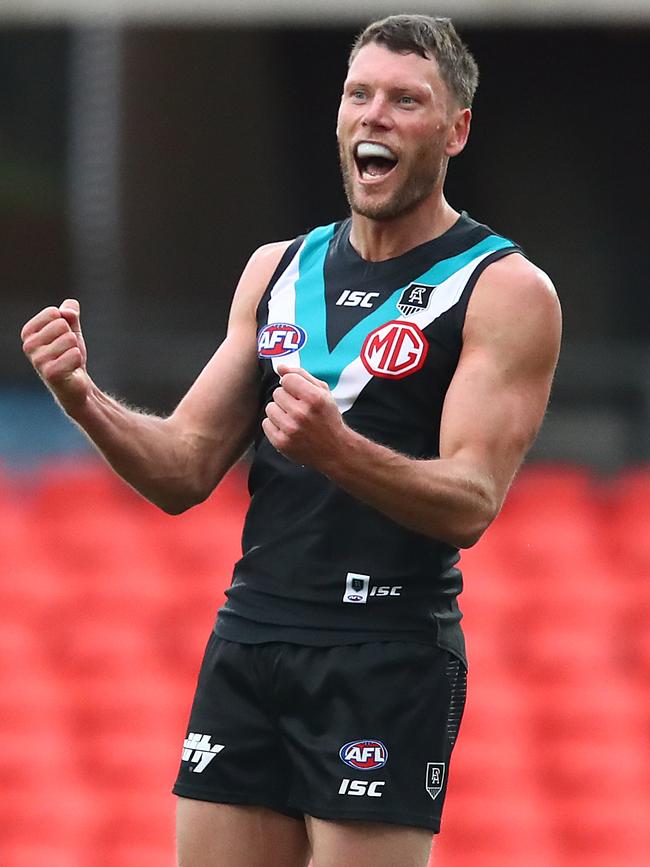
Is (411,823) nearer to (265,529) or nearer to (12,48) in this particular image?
(265,529)

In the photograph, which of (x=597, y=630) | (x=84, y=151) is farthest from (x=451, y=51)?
(x=84, y=151)

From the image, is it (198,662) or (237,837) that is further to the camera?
(198,662)

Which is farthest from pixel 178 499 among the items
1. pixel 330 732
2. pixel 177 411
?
pixel 330 732

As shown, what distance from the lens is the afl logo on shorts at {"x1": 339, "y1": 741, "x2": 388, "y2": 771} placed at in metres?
3.20

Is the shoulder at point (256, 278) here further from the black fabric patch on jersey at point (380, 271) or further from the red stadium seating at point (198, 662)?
the red stadium seating at point (198, 662)

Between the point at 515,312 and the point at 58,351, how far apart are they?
0.88 metres

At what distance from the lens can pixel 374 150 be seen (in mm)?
3369

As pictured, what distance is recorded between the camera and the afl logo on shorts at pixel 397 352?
10.8ft

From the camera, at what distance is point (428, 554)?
3.33m

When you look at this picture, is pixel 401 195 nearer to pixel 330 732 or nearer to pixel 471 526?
pixel 471 526

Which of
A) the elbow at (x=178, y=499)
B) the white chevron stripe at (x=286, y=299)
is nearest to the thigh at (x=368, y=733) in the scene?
the elbow at (x=178, y=499)

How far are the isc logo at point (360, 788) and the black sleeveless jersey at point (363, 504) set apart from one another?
0.27 metres

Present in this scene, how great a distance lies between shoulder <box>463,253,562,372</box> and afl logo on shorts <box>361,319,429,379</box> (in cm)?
9

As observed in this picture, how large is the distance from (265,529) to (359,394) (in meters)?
0.34
